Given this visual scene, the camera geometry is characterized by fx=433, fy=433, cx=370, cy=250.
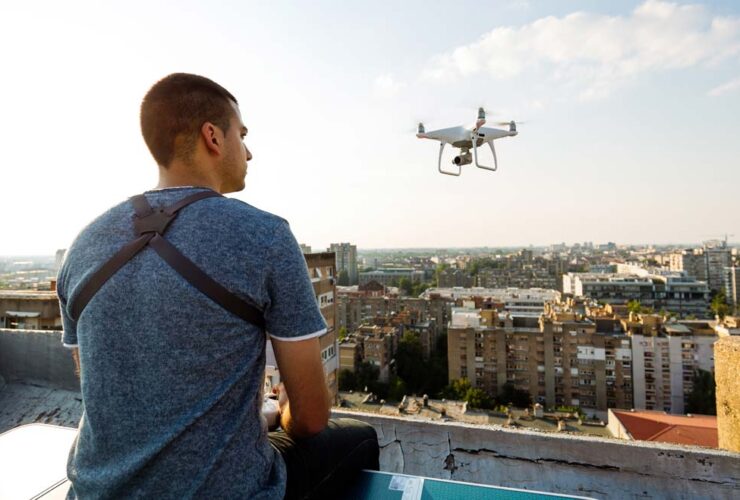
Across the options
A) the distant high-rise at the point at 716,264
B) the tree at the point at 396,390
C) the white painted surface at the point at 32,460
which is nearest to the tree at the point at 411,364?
the tree at the point at 396,390

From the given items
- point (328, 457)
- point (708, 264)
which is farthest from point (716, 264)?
point (328, 457)

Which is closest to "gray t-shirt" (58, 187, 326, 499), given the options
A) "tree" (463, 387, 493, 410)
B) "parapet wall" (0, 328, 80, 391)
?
"parapet wall" (0, 328, 80, 391)

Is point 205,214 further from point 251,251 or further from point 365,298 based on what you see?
point 365,298

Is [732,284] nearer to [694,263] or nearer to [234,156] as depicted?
[694,263]

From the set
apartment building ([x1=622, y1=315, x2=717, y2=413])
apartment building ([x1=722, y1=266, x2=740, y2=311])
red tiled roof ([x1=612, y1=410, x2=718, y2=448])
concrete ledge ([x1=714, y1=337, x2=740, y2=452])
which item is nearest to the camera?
concrete ledge ([x1=714, y1=337, x2=740, y2=452])

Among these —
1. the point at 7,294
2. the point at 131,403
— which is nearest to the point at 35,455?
the point at 131,403

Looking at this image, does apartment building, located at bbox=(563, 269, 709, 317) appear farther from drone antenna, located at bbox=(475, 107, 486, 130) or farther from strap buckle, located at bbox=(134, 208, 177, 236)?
strap buckle, located at bbox=(134, 208, 177, 236)

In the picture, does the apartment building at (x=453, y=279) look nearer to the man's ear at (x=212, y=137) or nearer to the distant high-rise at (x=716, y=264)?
the distant high-rise at (x=716, y=264)

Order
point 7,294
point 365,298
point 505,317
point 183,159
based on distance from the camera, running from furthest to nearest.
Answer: point 365,298, point 505,317, point 7,294, point 183,159
